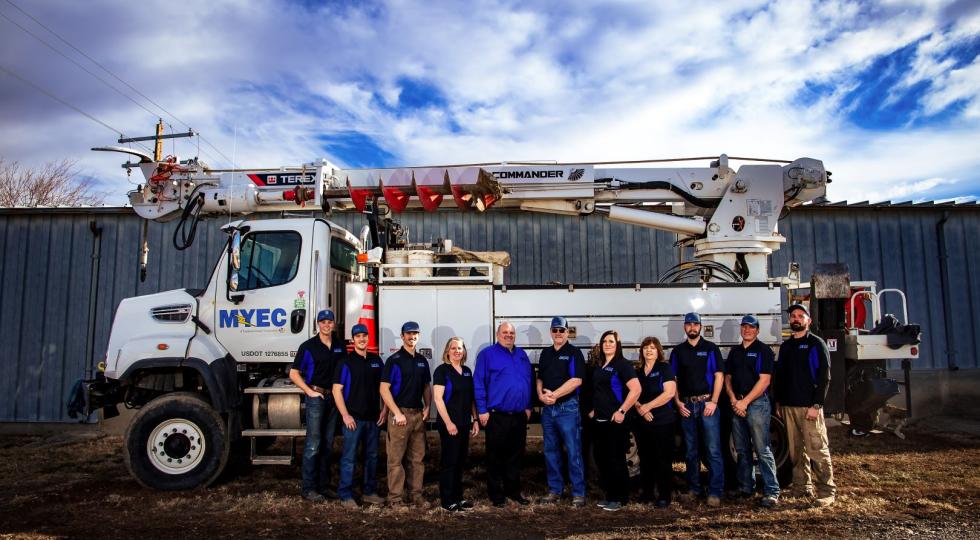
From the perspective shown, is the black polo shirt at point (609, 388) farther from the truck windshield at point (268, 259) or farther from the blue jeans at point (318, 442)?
the truck windshield at point (268, 259)

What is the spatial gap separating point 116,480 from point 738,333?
8188mm

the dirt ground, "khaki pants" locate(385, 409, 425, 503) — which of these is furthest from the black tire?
"khaki pants" locate(385, 409, 425, 503)

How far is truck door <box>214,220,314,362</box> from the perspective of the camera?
7598 millimetres

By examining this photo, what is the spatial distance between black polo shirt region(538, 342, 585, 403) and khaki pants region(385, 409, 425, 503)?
141 cm

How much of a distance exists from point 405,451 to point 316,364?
136 cm

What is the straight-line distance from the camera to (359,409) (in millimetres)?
6578

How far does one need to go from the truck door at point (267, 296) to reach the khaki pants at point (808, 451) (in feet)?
18.6

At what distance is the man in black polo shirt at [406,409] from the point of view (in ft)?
21.2

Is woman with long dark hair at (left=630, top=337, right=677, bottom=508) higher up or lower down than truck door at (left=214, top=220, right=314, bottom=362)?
lower down

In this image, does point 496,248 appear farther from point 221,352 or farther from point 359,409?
point 359,409

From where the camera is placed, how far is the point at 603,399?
644 centimetres

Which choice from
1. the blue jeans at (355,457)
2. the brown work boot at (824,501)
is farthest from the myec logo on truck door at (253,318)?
the brown work boot at (824,501)

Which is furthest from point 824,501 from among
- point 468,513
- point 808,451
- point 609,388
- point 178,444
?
point 178,444

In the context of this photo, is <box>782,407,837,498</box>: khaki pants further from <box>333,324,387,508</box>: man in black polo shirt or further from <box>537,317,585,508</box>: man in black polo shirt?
<box>333,324,387,508</box>: man in black polo shirt
